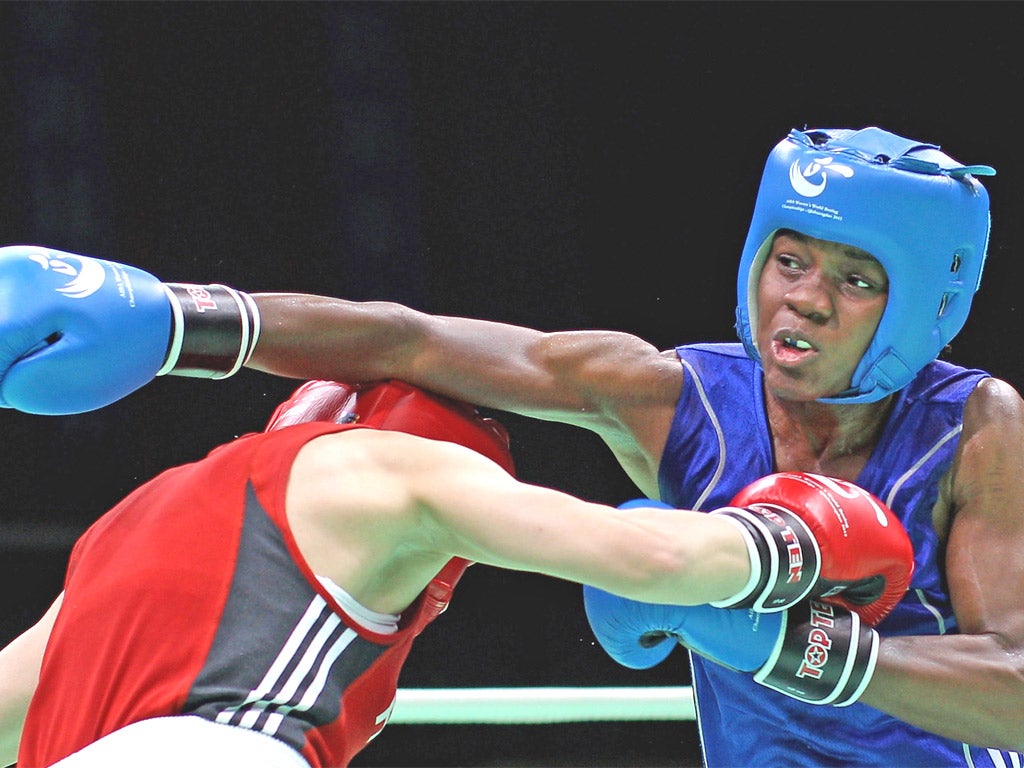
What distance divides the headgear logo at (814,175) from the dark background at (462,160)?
88.5 inches

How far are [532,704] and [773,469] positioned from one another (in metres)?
1.06

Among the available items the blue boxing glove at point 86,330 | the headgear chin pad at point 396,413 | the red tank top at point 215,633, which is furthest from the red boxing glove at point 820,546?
the blue boxing glove at point 86,330

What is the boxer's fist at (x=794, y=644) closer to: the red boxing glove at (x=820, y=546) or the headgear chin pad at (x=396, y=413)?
the red boxing glove at (x=820, y=546)

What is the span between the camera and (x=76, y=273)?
7.28ft

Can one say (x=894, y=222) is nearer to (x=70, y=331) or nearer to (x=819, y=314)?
(x=819, y=314)

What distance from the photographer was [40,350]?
2166mm

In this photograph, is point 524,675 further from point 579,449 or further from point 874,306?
point 874,306

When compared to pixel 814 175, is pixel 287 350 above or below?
below

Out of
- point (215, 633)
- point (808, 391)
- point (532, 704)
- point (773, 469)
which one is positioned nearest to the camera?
point (215, 633)

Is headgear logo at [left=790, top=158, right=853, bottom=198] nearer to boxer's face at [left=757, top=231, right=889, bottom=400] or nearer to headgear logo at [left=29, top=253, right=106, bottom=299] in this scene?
boxer's face at [left=757, top=231, right=889, bottom=400]

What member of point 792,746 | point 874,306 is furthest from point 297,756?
point 874,306

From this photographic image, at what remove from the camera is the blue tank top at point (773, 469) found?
248 centimetres

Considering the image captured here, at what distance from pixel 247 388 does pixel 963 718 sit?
3.00m

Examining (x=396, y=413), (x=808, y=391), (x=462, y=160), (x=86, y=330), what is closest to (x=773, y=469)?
(x=808, y=391)
